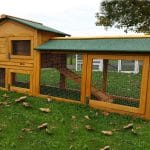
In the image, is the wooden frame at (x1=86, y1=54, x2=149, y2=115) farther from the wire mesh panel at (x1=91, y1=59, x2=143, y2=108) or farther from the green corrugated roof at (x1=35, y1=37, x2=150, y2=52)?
the wire mesh panel at (x1=91, y1=59, x2=143, y2=108)

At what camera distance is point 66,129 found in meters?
7.58

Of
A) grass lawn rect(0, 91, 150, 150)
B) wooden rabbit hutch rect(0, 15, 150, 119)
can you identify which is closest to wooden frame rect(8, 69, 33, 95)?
wooden rabbit hutch rect(0, 15, 150, 119)

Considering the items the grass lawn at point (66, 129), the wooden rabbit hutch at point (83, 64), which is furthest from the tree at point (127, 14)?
the grass lawn at point (66, 129)

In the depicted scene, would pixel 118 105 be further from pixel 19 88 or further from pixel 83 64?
pixel 19 88

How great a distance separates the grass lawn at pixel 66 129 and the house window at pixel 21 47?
8.28 ft

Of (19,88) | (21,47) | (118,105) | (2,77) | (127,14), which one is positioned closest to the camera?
(118,105)

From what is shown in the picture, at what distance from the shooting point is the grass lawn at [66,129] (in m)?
6.68

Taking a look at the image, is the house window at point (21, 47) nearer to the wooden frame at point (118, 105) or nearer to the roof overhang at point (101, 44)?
the roof overhang at point (101, 44)

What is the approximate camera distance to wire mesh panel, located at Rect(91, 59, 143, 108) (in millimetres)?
9586

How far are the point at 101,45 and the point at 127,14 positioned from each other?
15520 mm

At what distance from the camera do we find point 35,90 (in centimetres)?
1078

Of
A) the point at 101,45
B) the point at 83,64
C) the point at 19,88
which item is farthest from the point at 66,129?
the point at 19,88

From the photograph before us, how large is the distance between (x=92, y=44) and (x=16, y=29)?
129 inches

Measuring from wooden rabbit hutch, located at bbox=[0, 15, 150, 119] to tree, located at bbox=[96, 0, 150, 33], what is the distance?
1300 cm
